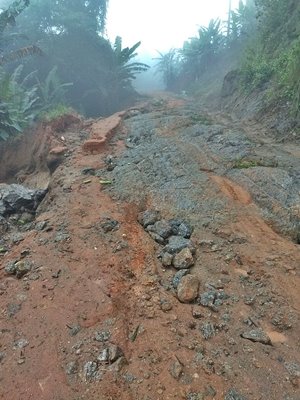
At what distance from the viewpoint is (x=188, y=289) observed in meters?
2.93

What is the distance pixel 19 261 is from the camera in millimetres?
3514

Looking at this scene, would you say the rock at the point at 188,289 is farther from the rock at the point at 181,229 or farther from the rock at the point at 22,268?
the rock at the point at 22,268

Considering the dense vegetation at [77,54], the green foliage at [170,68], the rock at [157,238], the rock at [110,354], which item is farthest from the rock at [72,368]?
the green foliage at [170,68]

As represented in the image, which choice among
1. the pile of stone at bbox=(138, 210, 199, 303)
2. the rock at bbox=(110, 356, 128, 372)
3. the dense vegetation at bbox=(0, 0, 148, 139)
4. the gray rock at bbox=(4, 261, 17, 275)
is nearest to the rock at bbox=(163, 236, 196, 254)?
the pile of stone at bbox=(138, 210, 199, 303)

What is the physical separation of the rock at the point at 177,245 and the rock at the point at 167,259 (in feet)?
0.27

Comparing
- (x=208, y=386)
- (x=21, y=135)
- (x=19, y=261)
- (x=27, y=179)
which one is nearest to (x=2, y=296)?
(x=19, y=261)

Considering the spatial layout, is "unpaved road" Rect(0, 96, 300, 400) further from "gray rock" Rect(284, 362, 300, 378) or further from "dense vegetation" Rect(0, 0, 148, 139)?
"dense vegetation" Rect(0, 0, 148, 139)

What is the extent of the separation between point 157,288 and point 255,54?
821cm

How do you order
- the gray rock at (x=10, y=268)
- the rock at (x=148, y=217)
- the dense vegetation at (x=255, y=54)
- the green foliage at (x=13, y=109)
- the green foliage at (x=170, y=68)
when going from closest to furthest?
the gray rock at (x=10, y=268), the rock at (x=148, y=217), the dense vegetation at (x=255, y=54), the green foliage at (x=13, y=109), the green foliage at (x=170, y=68)

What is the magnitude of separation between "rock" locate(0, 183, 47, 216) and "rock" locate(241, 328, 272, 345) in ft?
11.7

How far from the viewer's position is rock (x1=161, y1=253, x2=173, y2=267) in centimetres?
329

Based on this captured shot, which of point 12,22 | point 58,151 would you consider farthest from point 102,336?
point 12,22

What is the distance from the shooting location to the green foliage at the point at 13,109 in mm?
7436

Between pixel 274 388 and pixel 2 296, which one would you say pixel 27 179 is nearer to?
pixel 2 296
